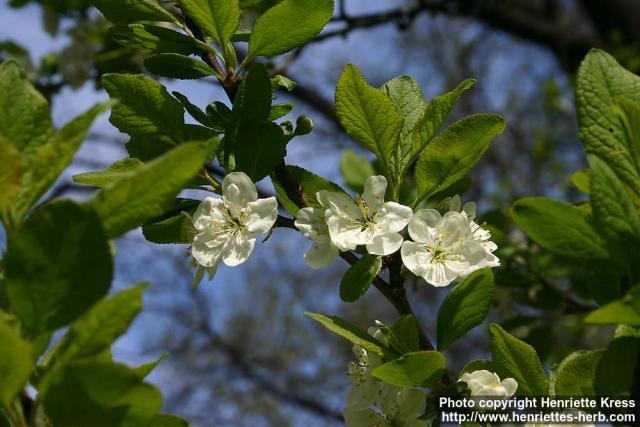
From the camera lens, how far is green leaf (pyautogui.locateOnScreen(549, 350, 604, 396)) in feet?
3.15

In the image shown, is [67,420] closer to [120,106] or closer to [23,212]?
[23,212]

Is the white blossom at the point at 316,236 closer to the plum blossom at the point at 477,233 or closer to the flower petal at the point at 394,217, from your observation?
the flower petal at the point at 394,217

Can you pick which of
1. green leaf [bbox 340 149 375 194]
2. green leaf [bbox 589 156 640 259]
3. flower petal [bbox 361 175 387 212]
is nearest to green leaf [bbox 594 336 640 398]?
green leaf [bbox 589 156 640 259]

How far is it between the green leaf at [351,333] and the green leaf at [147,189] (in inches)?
10.4

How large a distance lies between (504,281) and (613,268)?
3.99ft

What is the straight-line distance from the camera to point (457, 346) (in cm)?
735

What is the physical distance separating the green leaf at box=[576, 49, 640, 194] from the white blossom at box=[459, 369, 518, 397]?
0.32 metres

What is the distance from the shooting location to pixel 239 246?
45.6 inches

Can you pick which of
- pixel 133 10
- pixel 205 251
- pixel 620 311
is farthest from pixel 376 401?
pixel 133 10

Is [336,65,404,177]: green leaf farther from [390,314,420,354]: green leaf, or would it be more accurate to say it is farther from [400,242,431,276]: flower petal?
[390,314,420,354]: green leaf

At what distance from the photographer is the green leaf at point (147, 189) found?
70cm

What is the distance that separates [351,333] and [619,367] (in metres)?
0.34

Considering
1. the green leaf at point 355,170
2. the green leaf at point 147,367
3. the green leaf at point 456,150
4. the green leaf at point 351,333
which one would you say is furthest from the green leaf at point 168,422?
the green leaf at point 355,170

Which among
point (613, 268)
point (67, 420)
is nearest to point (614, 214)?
point (613, 268)
